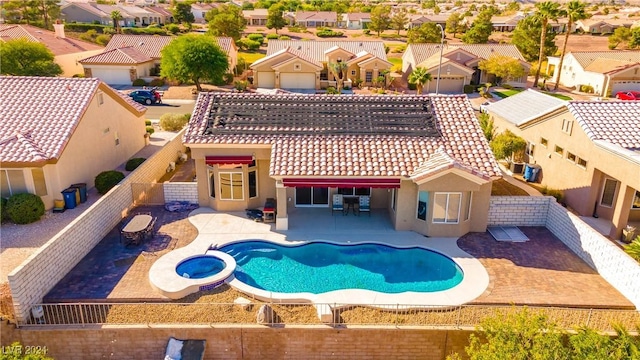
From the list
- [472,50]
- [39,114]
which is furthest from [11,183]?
[472,50]

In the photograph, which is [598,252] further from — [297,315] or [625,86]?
[625,86]

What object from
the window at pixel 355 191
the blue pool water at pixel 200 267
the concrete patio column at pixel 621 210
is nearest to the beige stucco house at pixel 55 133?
the blue pool water at pixel 200 267

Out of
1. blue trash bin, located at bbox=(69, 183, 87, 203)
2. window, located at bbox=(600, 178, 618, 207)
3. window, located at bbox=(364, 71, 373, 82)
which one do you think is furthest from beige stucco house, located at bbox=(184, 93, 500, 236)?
window, located at bbox=(364, 71, 373, 82)

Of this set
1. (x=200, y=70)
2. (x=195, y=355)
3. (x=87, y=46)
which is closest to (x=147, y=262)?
(x=195, y=355)

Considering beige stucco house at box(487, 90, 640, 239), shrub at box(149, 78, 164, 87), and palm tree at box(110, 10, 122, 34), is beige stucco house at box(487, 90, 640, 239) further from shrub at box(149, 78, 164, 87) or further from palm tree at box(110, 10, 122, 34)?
palm tree at box(110, 10, 122, 34)

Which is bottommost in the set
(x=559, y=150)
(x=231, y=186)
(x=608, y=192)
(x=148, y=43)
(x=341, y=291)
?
(x=341, y=291)

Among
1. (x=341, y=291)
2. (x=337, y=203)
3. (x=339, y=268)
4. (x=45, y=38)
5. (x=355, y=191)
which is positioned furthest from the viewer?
(x=45, y=38)
